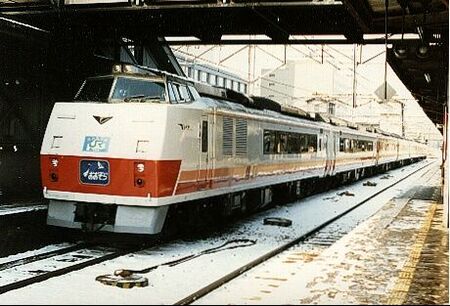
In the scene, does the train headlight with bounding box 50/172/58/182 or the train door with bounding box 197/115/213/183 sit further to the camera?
the train door with bounding box 197/115/213/183

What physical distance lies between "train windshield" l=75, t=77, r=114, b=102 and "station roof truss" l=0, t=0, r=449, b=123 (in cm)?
296

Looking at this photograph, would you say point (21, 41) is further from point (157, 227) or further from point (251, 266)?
point (251, 266)

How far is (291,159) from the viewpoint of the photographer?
1719 cm

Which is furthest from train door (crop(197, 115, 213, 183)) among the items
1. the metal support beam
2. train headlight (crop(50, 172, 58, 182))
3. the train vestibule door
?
the metal support beam

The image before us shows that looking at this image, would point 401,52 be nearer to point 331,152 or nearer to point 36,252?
point 36,252

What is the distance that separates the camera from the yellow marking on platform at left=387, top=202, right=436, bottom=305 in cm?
694

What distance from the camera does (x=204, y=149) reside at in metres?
10.8

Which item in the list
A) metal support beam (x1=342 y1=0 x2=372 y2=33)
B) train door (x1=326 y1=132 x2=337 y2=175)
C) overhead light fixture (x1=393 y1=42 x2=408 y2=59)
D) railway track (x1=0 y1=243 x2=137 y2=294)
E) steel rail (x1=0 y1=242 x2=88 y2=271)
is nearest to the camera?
railway track (x1=0 y1=243 x2=137 y2=294)

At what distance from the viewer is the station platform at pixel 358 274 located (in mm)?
6949

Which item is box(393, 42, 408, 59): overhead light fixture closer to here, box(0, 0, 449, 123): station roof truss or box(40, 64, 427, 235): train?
box(0, 0, 449, 123): station roof truss

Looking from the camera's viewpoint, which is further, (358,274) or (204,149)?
(204,149)

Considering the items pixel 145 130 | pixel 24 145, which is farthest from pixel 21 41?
pixel 145 130

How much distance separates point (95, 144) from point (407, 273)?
4.86 metres

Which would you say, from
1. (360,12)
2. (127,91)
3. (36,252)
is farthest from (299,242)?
(360,12)
